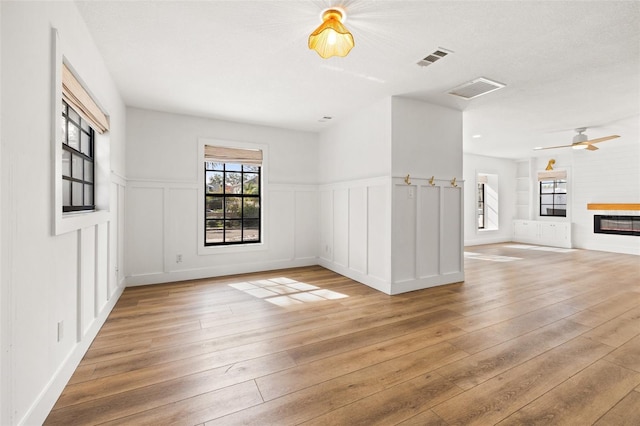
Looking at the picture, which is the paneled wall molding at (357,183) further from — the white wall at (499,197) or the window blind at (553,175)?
the window blind at (553,175)

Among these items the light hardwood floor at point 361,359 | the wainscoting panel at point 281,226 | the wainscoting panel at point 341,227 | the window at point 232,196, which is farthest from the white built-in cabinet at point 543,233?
the window at point 232,196

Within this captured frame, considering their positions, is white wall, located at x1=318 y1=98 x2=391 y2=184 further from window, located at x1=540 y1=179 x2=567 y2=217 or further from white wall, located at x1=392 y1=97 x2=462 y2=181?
window, located at x1=540 y1=179 x2=567 y2=217

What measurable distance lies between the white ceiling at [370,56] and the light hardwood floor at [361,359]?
2.58 meters

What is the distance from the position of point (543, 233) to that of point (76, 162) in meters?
10.5

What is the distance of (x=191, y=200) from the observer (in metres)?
4.61

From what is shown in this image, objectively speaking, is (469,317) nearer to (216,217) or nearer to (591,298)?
(591,298)

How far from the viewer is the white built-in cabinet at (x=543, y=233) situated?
7.98 metres

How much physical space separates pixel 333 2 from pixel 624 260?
7.98 metres

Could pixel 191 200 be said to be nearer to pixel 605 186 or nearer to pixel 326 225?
pixel 326 225

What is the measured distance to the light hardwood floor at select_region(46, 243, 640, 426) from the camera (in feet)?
5.42

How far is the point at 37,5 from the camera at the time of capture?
1.54m

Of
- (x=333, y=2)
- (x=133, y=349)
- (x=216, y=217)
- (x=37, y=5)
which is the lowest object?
(x=133, y=349)

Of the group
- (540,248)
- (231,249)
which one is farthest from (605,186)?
(231,249)

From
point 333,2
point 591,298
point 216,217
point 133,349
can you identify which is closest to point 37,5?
point 333,2
